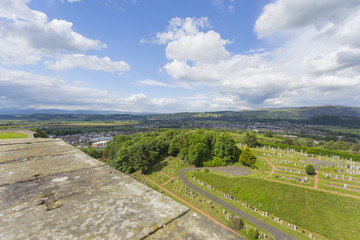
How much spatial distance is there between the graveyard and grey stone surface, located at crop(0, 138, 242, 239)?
20639 mm

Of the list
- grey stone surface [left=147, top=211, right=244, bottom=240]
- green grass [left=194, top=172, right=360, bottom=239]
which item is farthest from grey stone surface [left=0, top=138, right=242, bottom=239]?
green grass [left=194, top=172, right=360, bottom=239]

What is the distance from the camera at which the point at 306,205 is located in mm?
21672

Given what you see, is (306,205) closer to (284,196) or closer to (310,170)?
(284,196)

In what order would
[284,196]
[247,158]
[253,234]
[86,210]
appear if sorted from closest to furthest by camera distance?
[86,210]
[253,234]
[284,196]
[247,158]

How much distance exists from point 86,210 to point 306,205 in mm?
29748

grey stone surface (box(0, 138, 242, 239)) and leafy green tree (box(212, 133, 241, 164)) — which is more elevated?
grey stone surface (box(0, 138, 242, 239))

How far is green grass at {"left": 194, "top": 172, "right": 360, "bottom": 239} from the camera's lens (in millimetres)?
18444

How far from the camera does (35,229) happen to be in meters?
2.20

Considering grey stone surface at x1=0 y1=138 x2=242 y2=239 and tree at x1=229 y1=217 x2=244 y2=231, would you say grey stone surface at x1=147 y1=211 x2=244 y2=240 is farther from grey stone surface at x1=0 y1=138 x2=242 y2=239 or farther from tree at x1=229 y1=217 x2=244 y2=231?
tree at x1=229 y1=217 x2=244 y2=231

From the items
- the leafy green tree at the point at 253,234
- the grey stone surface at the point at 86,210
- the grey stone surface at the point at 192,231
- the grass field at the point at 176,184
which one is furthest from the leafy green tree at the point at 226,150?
the grey stone surface at the point at 192,231

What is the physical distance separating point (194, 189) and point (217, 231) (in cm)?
2907

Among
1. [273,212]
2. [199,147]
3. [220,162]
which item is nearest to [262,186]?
[273,212]

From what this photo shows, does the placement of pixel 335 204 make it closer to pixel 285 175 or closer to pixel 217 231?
pixel 285 175

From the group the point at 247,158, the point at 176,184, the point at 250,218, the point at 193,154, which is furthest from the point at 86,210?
the point at 247,158
